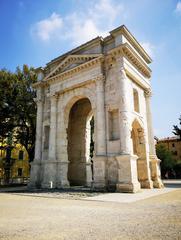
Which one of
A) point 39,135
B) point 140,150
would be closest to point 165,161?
point 140,150

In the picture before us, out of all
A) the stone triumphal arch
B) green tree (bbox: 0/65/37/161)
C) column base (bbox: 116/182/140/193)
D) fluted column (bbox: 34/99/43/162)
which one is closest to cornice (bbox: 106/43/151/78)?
the stone triumphal arch

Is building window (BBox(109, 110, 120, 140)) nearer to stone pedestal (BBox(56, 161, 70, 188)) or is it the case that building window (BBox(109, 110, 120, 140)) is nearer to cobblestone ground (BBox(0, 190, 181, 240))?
stone pedestal (BBox(56, 161, 70, 188))

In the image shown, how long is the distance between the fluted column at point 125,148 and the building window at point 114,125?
0.93 m

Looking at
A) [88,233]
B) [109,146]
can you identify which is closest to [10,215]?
[88,233]

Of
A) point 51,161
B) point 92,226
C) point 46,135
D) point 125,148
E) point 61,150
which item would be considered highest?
point 46,135

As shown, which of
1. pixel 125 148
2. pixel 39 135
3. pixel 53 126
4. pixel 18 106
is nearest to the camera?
pixel 125 148

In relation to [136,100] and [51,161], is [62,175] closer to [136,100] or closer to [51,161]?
[51,161]

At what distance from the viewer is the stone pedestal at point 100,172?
13305 mm

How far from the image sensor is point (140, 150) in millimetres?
16156

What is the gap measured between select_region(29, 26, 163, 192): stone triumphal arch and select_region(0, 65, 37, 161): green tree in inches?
134

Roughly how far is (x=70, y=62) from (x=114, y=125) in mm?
7082

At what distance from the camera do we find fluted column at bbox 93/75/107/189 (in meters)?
13.5

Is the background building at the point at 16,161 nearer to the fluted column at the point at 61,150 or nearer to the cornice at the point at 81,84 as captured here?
the fluted column at the point at 61,150

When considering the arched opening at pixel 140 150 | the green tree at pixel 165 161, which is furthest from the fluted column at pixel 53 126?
the green tree at pixel 165 161
